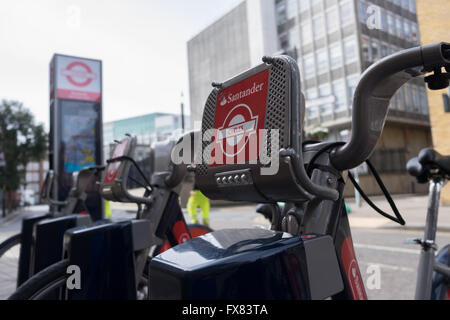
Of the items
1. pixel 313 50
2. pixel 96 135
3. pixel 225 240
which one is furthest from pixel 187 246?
pixel 96 135

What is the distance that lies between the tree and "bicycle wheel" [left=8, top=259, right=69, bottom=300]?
15.6 m

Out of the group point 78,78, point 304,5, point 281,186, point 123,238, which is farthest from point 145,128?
point 78,78

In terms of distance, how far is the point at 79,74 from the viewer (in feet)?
22.1

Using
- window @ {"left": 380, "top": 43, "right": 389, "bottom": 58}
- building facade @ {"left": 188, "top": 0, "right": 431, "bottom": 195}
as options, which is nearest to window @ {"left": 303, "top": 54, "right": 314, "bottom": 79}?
building facade @ {"left": 188, "top": 0, "right": 431, "bottom": 195}

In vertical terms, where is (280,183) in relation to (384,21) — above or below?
below

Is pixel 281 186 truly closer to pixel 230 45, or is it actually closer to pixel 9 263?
pixel 230 45

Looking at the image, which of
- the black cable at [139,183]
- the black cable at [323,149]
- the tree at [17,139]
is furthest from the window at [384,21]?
the tree at [17,139]

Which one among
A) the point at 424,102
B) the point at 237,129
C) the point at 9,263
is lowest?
the point at 9,263

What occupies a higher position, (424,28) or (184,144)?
(424,28)

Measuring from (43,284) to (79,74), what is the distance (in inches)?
232

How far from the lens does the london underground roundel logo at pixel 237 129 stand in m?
0.76
